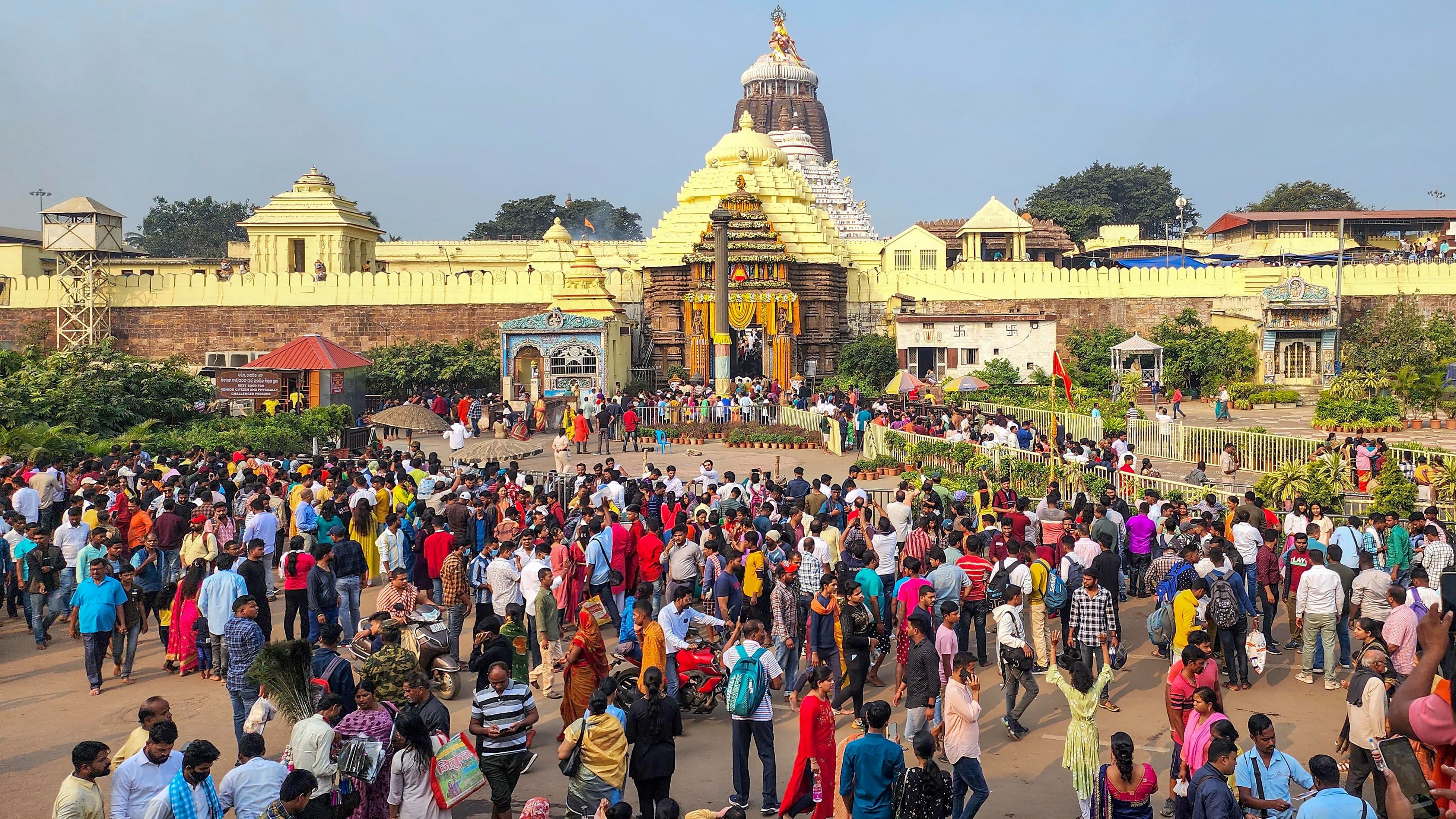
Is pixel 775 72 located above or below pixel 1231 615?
above

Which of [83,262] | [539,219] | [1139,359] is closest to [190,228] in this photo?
[539,219]

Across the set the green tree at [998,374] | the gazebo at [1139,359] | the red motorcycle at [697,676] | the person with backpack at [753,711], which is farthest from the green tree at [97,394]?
the gazebo at [1139,359]

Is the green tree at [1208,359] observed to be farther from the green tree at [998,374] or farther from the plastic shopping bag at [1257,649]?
the plastic shopping bag at [1257,649]

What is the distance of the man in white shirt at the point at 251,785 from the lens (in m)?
6.04

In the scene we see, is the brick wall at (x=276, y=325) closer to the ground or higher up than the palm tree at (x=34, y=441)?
higher up

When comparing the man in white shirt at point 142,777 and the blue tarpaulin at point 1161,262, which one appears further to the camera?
the blue tarpaulin at point 1161,262

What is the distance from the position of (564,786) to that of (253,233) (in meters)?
34.9

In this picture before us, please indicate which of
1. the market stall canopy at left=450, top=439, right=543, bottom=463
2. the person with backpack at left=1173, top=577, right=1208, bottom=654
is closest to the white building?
the market stall canopy at left=450, top=439, right=543, bottom=463

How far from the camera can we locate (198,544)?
11133 millimetres

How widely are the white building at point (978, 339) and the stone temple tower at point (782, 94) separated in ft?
96.0

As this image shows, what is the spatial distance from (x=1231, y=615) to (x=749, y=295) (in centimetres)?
2539

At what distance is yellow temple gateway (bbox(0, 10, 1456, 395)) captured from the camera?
33.6 m

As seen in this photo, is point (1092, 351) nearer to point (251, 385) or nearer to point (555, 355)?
point (555, 355)

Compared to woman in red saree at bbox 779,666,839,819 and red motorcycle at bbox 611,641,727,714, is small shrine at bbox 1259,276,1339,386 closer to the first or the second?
red motorcycle at bbox 611,641,727,714
